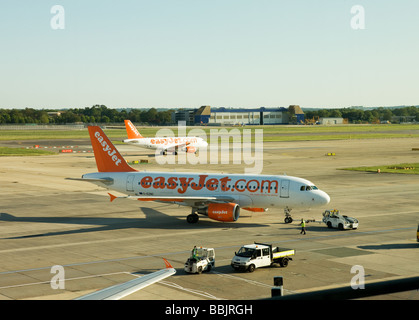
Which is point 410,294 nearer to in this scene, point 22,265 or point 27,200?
point 22,265

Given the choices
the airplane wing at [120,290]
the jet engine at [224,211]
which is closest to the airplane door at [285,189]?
the jet engine at [224,211]

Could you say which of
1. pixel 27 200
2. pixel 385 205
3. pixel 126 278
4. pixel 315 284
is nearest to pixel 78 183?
pixel 27 200

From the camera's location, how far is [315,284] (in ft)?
106

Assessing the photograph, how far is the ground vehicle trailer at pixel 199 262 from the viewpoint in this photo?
115ft

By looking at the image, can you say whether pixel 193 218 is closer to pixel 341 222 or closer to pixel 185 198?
pixel 185 198

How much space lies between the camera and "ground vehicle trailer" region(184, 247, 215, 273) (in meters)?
34.9

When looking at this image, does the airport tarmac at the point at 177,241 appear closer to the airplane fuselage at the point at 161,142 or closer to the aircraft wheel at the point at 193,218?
the aircraft wheel at the point at 193,218

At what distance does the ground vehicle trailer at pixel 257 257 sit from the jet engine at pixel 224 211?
43.4 ft

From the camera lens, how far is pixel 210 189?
54500 mm

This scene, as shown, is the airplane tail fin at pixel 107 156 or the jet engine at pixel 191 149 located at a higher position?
the airplane tail fin at pixel 107 156

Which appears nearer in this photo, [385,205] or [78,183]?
[385,205]

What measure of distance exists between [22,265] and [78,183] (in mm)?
50866
